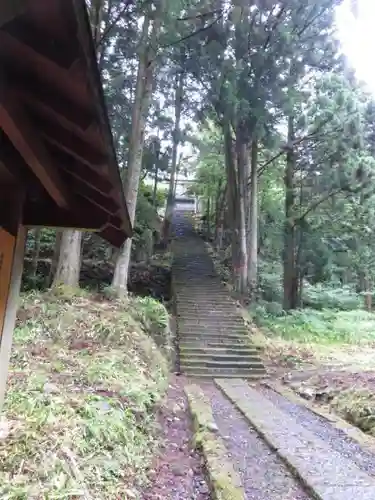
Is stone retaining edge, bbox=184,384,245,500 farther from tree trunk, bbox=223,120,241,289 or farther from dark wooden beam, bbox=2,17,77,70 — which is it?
tree trunk, bbox=223,120,241,289

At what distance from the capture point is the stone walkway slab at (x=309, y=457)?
383cm

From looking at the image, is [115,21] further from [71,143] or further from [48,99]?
[48,99]

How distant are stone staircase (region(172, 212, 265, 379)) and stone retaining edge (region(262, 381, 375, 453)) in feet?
4.10

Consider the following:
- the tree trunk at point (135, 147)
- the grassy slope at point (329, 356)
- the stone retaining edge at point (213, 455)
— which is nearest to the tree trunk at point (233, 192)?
the grassy slope at point (329, 356)

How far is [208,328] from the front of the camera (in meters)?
11.7

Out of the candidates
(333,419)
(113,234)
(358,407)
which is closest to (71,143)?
(113,234)

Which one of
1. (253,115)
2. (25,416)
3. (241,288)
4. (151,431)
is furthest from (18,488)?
(241,288)

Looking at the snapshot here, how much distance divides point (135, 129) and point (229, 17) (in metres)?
4.07

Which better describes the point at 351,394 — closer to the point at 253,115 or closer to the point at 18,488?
the point at 18,488

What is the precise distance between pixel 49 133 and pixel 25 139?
229 millimetres

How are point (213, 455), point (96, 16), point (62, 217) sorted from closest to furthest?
A: point (62, 217), point (213, 455), point (96, 16)

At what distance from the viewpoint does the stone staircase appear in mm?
10094

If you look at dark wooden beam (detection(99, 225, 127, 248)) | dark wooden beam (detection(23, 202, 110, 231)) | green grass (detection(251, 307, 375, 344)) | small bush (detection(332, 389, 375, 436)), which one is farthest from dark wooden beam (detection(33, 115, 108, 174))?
green grass (detection(251, 307, 375, 344))

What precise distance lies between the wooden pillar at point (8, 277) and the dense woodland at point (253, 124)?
233 inches
